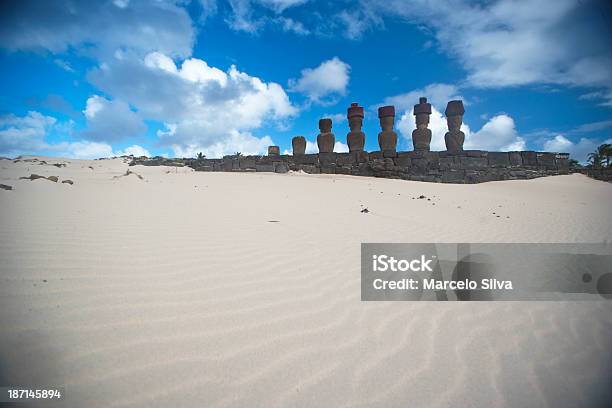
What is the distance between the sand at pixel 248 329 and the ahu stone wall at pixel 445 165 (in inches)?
385

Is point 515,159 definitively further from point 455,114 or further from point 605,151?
point 605,151

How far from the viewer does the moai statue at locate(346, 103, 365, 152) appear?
14.3 metres

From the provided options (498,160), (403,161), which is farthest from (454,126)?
(403,161)

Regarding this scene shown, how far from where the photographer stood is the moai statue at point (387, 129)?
46.1ft

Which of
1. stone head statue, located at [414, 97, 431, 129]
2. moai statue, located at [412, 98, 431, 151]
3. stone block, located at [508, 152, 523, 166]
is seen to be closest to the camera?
stone block, located at [508, 152, 523, 166]

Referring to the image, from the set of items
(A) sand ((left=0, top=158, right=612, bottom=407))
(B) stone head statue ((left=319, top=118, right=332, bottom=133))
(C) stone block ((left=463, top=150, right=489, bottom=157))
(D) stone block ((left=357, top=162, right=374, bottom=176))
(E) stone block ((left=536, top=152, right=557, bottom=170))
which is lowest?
(A) sand ((left=0, top=158, right=612, bottom=407))

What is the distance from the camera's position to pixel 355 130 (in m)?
14.5

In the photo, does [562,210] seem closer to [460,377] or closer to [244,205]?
[244,205]

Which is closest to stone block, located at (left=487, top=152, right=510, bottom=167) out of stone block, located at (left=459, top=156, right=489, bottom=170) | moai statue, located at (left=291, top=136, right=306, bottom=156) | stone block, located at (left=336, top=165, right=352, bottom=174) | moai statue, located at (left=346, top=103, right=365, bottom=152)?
stone block, located at (left=459, top=156, right=489, bottom=170)

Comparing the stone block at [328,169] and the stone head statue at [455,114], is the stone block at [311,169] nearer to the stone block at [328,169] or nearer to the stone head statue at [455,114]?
the stone block at [328,169]

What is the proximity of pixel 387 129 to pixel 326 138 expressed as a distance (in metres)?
2.72

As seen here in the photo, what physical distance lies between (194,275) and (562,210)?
27.2ft

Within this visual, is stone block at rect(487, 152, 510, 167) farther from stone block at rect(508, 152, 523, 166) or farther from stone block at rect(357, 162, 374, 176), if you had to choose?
stone block at rect(357, 162, 374, 176)

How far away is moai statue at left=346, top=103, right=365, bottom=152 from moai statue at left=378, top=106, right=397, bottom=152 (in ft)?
2.71
